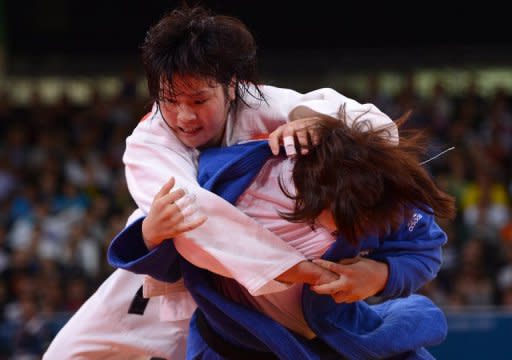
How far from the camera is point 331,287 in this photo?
2.14 meters

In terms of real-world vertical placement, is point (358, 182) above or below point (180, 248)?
above

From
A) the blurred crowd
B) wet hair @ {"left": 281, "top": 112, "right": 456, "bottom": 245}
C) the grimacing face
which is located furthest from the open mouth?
the blurred crowd

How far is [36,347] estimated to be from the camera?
6230 mm

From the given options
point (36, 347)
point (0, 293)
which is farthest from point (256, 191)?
point (0, 293)

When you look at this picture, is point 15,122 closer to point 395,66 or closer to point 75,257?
point 75,257

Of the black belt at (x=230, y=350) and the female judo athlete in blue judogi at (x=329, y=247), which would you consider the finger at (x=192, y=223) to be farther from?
the black belt at (x=230, y=350)

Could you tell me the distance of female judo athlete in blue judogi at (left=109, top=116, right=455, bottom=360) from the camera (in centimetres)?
209

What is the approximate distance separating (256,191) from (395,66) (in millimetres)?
7569

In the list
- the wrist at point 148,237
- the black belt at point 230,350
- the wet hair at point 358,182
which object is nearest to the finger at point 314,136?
the wet hair at point 358,182

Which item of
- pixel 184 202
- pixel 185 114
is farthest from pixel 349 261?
pixel 185 114

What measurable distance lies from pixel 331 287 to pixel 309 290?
0.15 meters

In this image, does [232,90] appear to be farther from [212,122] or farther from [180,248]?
[180,248]

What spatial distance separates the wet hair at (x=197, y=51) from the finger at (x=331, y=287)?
0.56 m

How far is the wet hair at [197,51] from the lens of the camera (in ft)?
7.37
